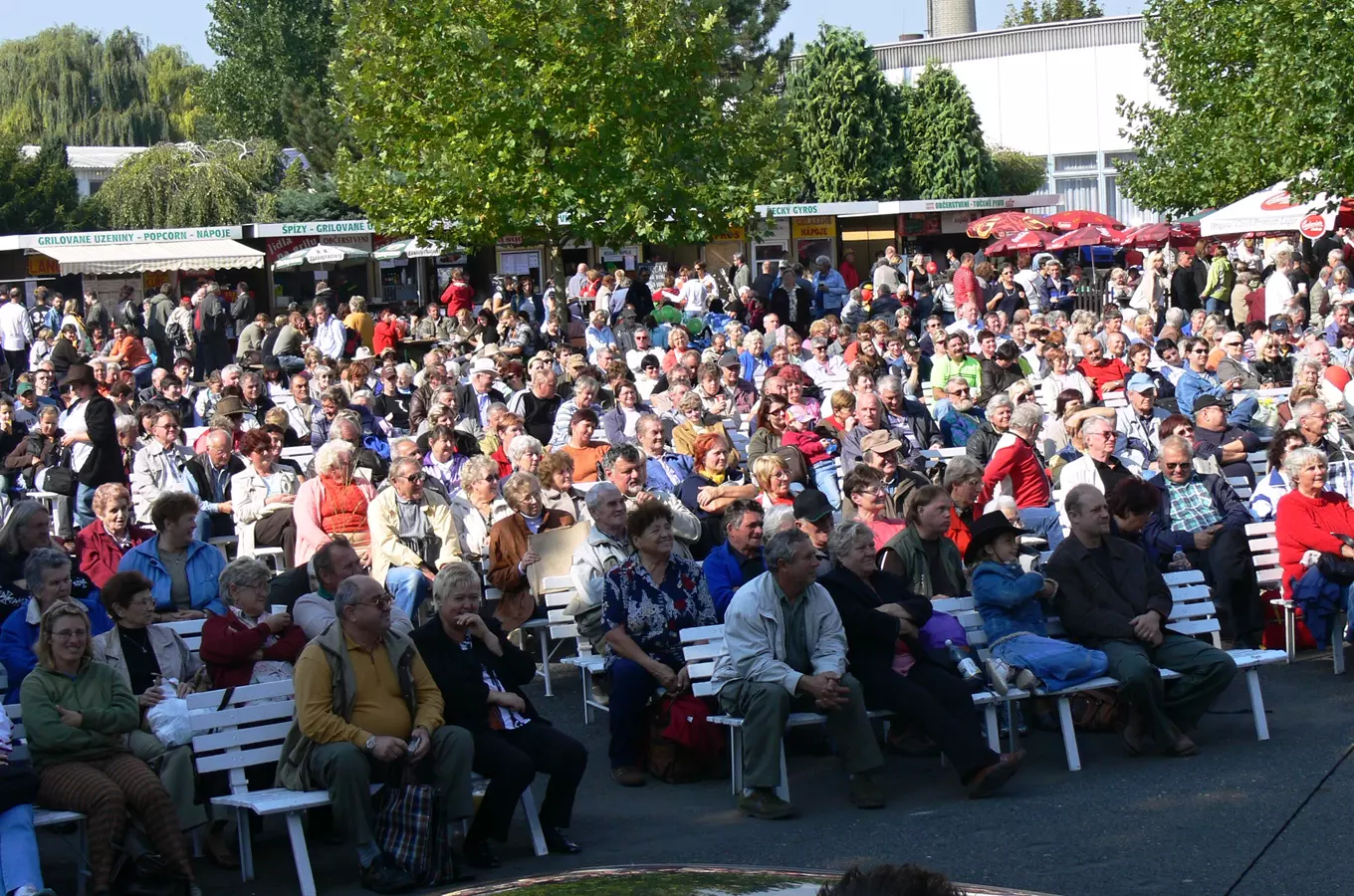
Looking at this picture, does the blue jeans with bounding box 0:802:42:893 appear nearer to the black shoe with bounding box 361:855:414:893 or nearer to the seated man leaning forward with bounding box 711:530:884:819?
the black shoe with bounding box 361:855:414:893

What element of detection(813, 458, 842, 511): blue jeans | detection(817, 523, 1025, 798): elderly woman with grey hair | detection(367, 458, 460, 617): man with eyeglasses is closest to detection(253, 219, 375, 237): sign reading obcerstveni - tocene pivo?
detection(813, 458, 842, 511): blue jeans

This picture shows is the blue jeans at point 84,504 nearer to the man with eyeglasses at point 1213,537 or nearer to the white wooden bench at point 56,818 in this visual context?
the white wooden bench at point 56,818

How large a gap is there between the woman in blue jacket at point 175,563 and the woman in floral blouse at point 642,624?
200cm

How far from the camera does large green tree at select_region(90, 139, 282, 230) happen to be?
1801 inches

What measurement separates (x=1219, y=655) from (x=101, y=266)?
80.5 ft

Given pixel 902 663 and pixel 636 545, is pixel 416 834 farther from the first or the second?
pixel 902 663

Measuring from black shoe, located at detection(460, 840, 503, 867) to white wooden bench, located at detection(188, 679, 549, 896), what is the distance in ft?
0.62

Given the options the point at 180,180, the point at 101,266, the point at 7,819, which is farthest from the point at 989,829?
the point at 180,180

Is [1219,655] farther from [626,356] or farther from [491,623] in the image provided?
[626,356]

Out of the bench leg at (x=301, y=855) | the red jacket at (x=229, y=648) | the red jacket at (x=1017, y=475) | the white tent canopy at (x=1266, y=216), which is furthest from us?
the white tent canopy at (x=1266, y=216)

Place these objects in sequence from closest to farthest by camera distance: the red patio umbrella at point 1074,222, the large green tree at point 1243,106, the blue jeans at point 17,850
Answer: the blue jeans at point 17,850
the large green tree at point 1243,106
the red patio umbrella at point 1074,222

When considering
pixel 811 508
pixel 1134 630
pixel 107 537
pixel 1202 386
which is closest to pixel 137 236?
pixel 1202 386

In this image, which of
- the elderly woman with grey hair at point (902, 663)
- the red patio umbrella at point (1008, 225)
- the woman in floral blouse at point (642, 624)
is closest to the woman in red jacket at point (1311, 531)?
the elderly woman with grey hair at point (902, 663)

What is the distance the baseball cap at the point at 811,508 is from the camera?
8.62 meters
